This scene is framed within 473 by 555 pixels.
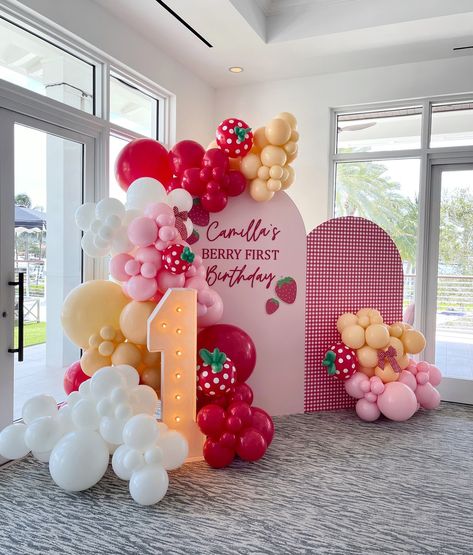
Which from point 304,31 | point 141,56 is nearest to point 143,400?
point 141,56

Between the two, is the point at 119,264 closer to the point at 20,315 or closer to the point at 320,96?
the point at 20,315

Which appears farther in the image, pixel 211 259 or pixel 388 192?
pixel 388 192

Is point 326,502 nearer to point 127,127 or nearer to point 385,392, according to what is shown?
point 385,392

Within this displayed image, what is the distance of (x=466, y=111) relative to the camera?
397cm

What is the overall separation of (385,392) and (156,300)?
1.75 m

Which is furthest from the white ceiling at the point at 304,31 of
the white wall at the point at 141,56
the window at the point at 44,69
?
the window at the point at 44,69

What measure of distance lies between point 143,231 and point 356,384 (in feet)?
6.18

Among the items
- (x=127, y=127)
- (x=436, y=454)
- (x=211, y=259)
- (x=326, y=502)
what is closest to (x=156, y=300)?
(x=211, y=259)

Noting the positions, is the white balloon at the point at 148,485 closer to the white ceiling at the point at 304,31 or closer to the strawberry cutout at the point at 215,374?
the strawberry cutout at the point at 215,374

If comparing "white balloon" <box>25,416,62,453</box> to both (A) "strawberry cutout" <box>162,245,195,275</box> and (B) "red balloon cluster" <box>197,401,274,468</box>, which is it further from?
(A) "strawberry cutout" <box>162,245,195,275</box>

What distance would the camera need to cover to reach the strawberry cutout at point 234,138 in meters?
3.03

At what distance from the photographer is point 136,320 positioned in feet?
8.68

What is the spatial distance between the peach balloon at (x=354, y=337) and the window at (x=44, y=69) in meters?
2.42

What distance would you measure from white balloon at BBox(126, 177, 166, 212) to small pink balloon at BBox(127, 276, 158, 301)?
15.9 inches
